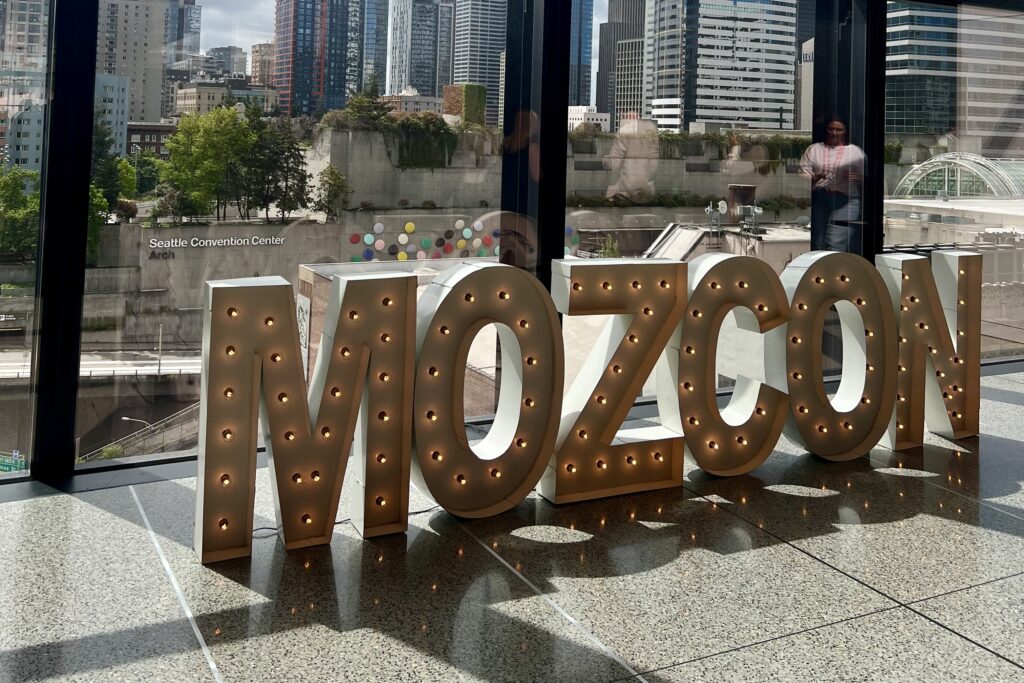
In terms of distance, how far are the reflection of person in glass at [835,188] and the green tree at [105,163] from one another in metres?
2.56

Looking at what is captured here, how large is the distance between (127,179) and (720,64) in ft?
7.10

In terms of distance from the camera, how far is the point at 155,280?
9.04ft

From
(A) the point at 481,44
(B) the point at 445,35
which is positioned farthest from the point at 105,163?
(A) the point at 481,44

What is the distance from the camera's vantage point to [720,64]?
3.59 meters

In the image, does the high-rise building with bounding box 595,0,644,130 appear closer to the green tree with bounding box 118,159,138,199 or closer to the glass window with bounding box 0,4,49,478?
the green tree with bounding box 118,159,138,199

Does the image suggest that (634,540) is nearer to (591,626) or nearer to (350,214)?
(591,626)

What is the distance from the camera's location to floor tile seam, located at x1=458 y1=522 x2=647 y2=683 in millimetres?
1735

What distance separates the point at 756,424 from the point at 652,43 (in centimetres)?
147

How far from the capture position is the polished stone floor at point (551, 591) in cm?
174

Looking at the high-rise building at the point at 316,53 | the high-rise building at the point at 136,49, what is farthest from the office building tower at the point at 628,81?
the high-rise building at the point at 136,49

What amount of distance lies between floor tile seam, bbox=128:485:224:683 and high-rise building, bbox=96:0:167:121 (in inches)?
42.7

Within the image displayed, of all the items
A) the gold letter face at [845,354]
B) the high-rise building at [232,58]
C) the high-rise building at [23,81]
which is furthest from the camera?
the gold letter face at [845,354]

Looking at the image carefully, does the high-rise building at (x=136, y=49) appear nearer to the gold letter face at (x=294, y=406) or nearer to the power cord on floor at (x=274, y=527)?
the gold letter face at (x=294, y=406)

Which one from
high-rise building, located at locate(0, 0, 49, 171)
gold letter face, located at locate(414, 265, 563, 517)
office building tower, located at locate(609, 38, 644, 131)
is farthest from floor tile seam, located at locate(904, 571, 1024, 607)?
high-rise building, located at locate(0, 0, 49, 171)
